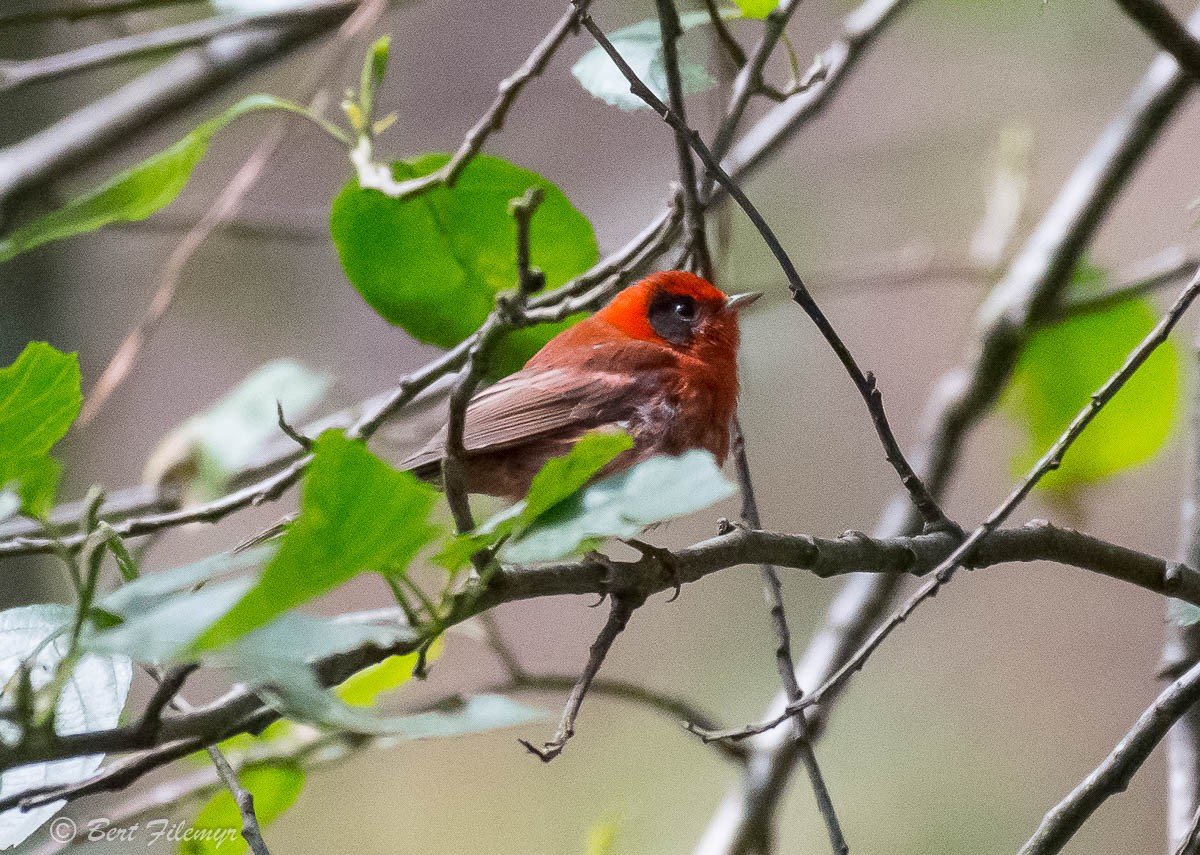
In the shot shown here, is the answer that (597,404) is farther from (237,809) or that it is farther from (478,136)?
(237,809)

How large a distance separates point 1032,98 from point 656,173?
213 cm

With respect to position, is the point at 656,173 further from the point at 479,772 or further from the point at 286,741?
the point at 286,741

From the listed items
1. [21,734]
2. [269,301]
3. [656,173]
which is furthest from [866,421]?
[21,734]

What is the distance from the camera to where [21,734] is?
1.06 meters

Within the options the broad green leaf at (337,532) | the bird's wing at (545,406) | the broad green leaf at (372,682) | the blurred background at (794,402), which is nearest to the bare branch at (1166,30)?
the bird's wing at (545,406)

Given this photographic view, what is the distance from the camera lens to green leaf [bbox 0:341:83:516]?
1285mm

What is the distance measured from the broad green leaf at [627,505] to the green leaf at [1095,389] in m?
2.61

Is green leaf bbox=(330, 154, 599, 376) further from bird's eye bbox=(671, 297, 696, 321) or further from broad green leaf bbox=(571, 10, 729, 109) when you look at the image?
bird's eye bbox=(671, 297, 696, 321)

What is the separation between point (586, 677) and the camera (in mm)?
1702

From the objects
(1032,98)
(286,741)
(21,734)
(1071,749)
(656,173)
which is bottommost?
(21,734)

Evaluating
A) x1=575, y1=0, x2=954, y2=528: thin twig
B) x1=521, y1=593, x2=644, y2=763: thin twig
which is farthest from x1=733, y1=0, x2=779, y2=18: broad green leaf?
x1=521, y1=593, x2=644, y2=763: thin twig

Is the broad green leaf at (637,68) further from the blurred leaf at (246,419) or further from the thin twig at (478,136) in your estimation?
the blurred leaf at (246,419)

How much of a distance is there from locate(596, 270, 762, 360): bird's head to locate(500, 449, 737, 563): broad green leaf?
2.17 m

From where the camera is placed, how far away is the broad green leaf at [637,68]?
2273 mm
